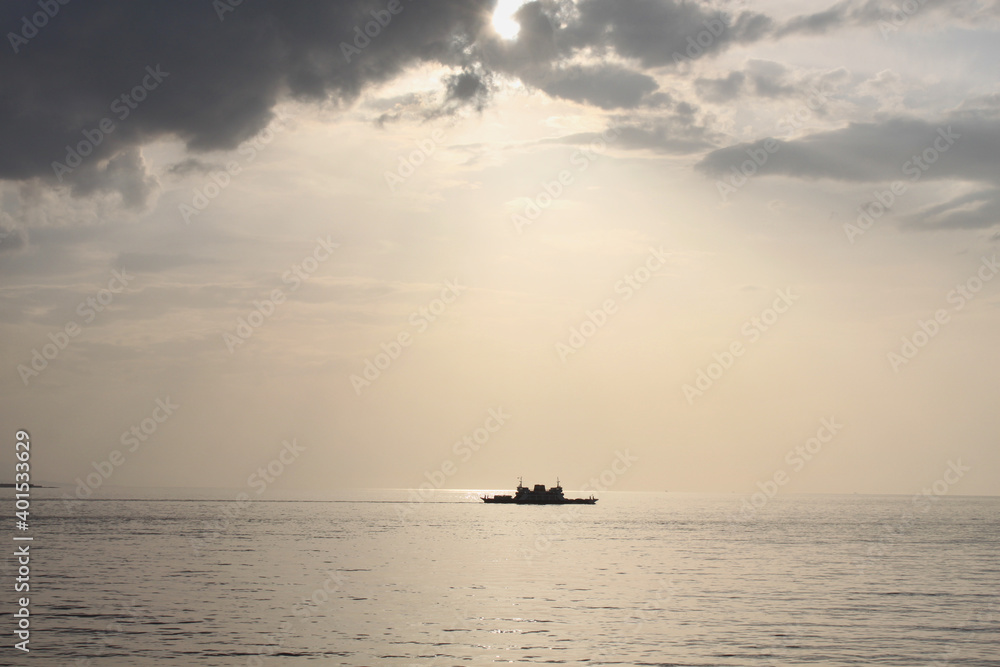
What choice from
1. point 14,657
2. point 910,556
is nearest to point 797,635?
point 14,657

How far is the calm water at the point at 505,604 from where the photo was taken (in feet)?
140

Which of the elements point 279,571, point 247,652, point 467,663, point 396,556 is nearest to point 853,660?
point 467,663

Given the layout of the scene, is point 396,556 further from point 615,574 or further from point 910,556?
point 910,556

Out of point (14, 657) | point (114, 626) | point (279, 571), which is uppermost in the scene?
point (279, 571)

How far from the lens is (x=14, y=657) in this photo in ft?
130

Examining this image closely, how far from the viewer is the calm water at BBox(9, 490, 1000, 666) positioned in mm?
42719

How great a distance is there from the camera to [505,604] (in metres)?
57.5

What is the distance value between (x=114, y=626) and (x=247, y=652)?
37.7 ft

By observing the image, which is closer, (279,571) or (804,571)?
(279,571)

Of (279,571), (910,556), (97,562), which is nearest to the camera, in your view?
(279,571)

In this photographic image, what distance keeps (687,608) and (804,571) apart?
30424 millimetres

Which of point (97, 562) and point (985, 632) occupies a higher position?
point (97, 562)

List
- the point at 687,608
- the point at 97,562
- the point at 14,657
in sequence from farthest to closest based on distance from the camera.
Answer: the point at 97,562
the point at 687,608
the point at 14,657

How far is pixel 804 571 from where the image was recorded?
267 feet
